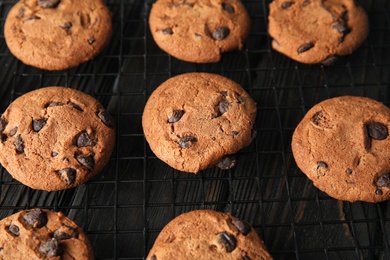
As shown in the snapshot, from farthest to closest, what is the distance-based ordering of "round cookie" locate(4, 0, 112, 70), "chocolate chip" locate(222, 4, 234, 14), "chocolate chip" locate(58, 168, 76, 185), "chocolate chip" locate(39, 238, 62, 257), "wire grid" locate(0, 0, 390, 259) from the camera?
"chocolate chip" locate(222, 4, 234, 14) → "round cookie" locate(4, 0, 112, 70) → "wire grid" locate(0, 0, 390, 259) → "chocolate chip" locate(58, 168, 76, 185) → "chocolate chip" locate(39, 238, 62, 257)

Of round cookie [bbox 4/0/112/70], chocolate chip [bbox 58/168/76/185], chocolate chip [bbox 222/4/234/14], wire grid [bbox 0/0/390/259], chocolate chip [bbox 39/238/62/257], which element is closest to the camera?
chocolate chip [bbox 39/238/62/257]

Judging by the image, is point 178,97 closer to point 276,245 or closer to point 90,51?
point 90,51

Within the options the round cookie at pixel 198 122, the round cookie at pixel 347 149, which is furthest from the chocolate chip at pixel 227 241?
the round cookie at pixel 347 149

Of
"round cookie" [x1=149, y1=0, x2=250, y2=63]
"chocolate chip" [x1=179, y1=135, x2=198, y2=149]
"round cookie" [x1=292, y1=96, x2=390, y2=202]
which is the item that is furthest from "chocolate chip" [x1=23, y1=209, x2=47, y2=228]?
"round cookie" [x1=292, y1=96, x2=390, y2=202]

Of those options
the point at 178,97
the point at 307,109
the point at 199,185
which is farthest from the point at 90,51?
the point at 307,109

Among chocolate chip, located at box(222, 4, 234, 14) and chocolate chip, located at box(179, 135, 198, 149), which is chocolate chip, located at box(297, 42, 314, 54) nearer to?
chocolate chip, located at box(222, 4, 234, 14)

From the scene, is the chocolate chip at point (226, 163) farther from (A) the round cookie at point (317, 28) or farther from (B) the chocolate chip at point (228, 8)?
(B) the chocolate chip at point (228, 8)

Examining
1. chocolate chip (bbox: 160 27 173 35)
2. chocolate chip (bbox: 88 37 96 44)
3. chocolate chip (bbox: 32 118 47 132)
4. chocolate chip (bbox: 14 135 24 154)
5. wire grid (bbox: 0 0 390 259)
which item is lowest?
wire grid (bbox: 0 0 390 259)

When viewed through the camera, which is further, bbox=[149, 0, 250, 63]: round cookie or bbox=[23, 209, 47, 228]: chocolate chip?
bbox=[149, 0, 250, 63]: round cookie
